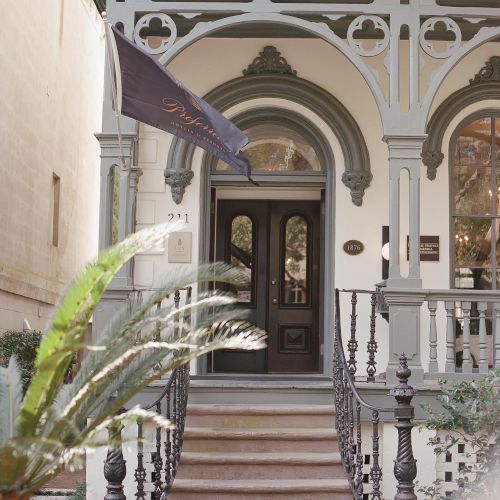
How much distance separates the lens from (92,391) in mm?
6020

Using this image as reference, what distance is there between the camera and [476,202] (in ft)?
37.8

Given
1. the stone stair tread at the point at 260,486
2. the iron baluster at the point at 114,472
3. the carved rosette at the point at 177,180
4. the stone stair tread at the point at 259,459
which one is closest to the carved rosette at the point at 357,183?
the carved rosette at the point at 177,180

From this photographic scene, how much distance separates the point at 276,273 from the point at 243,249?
531 millimetres

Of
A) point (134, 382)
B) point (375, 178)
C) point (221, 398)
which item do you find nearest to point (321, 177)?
point (375, 178)

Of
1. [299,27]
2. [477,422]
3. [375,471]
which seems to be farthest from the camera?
[299,27]

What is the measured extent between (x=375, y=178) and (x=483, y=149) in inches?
55.0

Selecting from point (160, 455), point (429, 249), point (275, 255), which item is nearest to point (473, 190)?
point (429, 249)

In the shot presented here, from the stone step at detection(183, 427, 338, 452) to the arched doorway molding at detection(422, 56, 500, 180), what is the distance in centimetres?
390

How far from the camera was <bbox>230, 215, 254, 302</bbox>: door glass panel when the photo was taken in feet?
40.6

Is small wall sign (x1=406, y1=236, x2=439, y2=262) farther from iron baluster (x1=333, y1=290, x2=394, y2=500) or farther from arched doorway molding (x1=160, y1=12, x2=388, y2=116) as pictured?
iron baluster (x1=333, y1=290, x2=394, y2=500)

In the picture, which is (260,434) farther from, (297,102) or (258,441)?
(297,102)

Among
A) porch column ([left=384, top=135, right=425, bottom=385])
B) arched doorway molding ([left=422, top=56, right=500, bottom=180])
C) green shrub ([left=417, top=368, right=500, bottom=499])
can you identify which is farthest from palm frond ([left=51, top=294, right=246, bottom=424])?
arched doorway molding ([left=422, top=56, right=500, bottom=180])

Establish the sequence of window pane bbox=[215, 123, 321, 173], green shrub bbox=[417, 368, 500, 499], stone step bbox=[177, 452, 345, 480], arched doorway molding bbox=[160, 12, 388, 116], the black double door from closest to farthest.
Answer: green shrub bbox=[417, 368, 500, 499] < stone step bbox=[177, 452, 345, 480] < arched doorway molding bbox=[160, 12, 388, 116] < window pane bbox=[215, 123, 321, 173] < the black double door

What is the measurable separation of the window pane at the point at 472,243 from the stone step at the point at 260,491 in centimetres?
400
